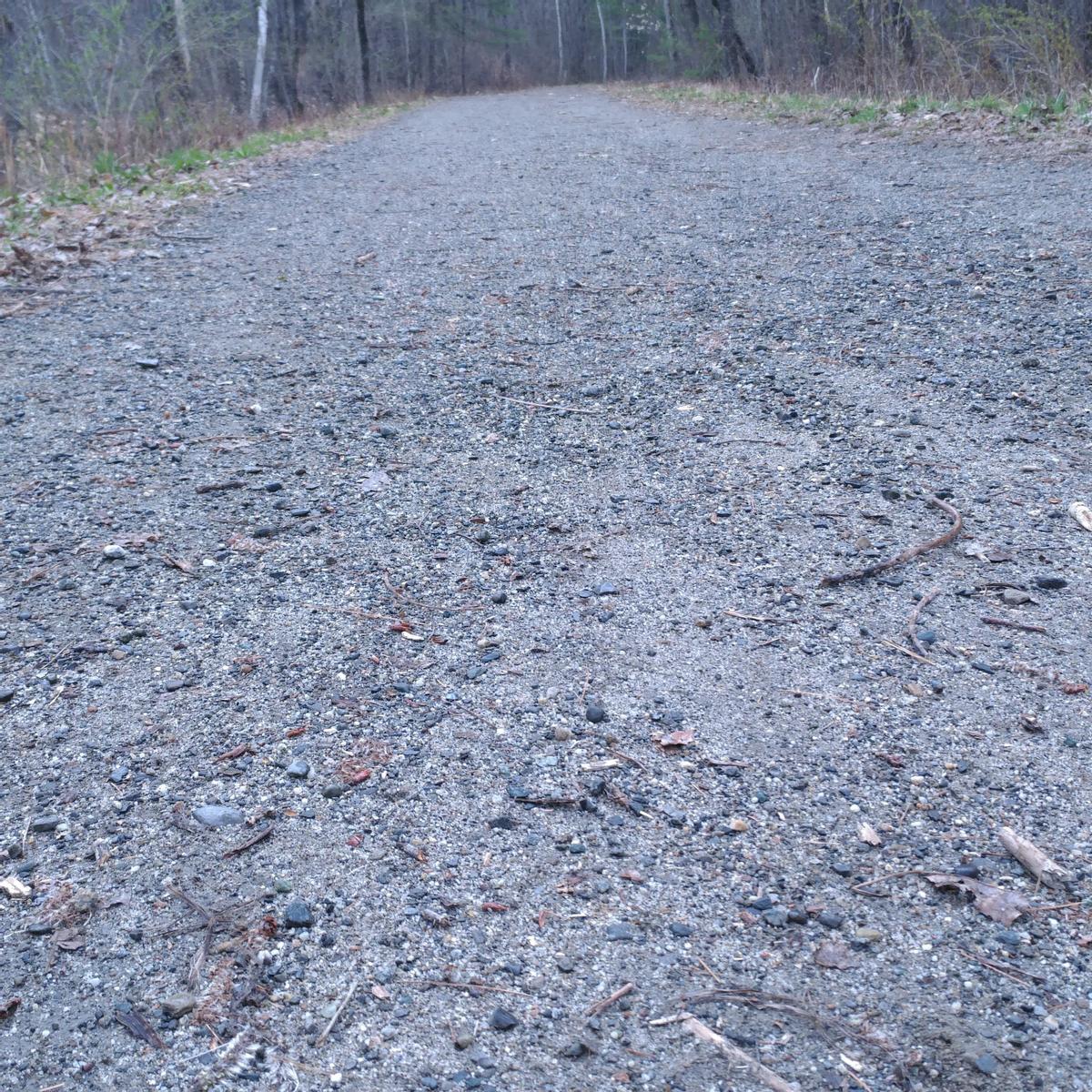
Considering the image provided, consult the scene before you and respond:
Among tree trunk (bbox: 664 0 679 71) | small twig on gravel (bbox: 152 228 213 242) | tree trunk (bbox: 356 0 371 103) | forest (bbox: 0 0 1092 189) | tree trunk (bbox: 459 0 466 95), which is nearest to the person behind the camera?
small twig on gravel (bbox: 152 228 213 242)

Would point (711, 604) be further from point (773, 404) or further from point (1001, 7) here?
point (1001, 7)

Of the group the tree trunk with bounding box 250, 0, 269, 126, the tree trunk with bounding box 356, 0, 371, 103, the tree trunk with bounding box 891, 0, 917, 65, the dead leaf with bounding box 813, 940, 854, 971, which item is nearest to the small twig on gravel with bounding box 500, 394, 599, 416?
the dead leaf with bounding box 813, 940, 854, 971

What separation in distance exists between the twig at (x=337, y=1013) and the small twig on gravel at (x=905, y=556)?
1447mm

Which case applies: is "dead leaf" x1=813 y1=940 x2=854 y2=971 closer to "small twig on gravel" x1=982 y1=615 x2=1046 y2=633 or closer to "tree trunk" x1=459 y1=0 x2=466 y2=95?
"small twig on gravel" x1=982 y1=615 x2=1046 y2=633

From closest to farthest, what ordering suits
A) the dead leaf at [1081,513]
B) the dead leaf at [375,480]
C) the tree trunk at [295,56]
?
the dead leaf at [1081,513], the dead leaf at [375,480], the tree trunk at [295,56]

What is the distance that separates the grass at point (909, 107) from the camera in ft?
25.1

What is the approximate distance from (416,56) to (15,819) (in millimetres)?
36441

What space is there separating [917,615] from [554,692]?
845 millimetres

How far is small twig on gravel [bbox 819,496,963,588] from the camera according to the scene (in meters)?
2.48

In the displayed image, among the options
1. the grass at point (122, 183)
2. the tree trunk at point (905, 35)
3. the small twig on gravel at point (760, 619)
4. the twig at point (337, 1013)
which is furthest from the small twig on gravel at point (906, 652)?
the tree trunk at point (905, 35)

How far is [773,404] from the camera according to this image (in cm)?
344

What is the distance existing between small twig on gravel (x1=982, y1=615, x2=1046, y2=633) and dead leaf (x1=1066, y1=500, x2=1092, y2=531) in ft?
1.59

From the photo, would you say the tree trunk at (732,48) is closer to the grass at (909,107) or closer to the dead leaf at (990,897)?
the grass at (909,107)

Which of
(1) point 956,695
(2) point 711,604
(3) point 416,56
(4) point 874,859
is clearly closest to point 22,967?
(4) point 874,859
